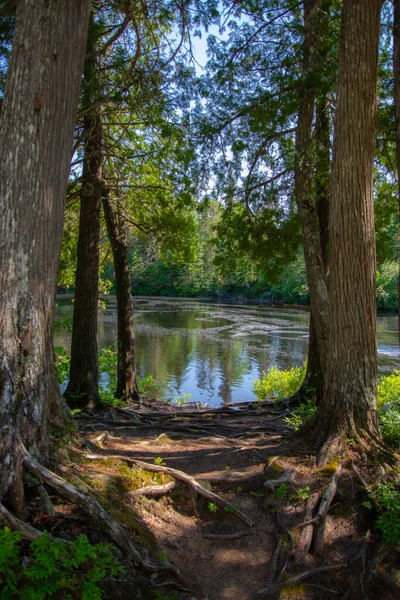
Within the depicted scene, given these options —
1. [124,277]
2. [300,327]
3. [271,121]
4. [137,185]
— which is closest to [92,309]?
[124,277]

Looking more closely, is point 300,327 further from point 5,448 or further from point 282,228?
point 5,448

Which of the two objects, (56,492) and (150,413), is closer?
(56,492)

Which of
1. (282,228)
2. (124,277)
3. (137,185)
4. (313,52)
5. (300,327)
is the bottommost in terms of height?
(300,327)

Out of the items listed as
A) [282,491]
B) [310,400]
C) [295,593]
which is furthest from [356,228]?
[310,400]

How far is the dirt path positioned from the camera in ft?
10.8

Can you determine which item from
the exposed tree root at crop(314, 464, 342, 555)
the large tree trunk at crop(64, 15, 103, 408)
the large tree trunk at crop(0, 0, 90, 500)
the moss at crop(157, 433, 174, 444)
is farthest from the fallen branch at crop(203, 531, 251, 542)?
the large tree trunk at crop(64, 15, 103, 408)

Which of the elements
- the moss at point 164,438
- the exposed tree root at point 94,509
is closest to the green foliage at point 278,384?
the moss at point 164,438

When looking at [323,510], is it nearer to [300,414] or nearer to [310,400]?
[300,414]

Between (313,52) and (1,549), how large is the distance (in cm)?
677

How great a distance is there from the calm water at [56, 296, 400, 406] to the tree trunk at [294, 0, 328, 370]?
6233 millimetres

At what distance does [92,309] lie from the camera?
827 cm

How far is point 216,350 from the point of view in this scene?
22.4m

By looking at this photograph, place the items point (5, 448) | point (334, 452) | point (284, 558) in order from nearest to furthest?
1. point (5, 448)
2. point (284, 558)
3. point (334, 452)

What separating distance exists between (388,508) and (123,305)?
6895 millimetres
